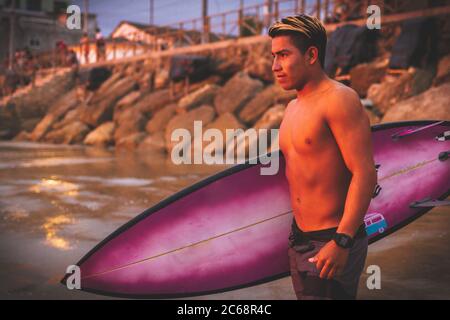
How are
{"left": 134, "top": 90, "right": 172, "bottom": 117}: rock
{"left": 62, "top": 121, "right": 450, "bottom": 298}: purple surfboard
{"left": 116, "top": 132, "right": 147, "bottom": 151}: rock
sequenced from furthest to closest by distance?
{"left": 134, "top": 90, "right": 172, "bottom": 117}: rock, {"left": 116, "top": 132, "right": 147, "bottom": 151}: rock, {"left": 62, "top": 121, "right": 450, "bottom": 298}: purple surfboard

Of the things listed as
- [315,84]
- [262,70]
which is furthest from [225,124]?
[315,84]

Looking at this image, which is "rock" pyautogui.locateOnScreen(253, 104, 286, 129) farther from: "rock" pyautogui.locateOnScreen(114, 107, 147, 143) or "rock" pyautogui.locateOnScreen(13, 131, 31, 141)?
"rock" pyautogui.locateOnScreen(13, 131, 31, 141)

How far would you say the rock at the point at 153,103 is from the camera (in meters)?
17.1

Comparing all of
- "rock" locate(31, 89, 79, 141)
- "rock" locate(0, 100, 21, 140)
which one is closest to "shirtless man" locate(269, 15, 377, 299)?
"rock" locate(31, 89, 79, 141)

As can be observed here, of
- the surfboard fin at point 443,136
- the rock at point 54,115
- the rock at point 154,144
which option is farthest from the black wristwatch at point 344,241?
the rock at point 54,115

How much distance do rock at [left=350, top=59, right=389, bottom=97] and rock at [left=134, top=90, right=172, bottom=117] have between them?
7772mm

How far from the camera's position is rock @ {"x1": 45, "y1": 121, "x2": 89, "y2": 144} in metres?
18.2

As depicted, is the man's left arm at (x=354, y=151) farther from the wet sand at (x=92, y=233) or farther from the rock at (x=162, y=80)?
the rock at (x=162, y=80)

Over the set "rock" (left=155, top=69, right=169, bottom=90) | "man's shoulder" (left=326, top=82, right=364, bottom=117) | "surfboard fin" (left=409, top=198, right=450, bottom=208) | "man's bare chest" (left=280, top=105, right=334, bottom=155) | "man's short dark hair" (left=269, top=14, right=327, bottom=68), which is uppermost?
"rock" (left=155, top=69, right=169, bottom=90)

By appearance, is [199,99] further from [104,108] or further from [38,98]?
[38,98]

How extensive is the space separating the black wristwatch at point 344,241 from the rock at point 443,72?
32.3ft

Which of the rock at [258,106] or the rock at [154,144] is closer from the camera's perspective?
the rock at [258,106]

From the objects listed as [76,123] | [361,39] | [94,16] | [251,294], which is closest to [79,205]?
[251,294]
